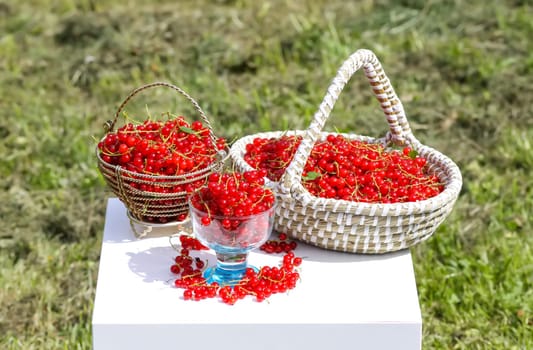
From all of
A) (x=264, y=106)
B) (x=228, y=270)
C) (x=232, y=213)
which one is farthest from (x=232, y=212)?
(x=264, y=106)

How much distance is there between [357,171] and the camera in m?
2.12

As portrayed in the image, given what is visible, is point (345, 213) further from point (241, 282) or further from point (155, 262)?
A: point (155, 262)

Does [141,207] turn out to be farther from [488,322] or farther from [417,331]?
[488,322]

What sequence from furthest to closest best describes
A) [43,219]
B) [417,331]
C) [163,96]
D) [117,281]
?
[163,96] → [43,219] → [117,281] → [417,331]

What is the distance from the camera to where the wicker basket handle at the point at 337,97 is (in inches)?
79.7

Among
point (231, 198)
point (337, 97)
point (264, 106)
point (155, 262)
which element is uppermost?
point (337, 97)

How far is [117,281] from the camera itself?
205 centimetres

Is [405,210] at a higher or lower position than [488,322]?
higher

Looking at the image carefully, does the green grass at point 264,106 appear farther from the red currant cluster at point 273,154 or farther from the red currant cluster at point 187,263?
the red currant cluster at point 273,154

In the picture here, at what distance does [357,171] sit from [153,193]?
49cm

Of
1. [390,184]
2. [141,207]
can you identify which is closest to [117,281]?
[141,207]

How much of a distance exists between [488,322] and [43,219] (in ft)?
5.38

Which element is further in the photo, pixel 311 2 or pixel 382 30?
pixel 311 2

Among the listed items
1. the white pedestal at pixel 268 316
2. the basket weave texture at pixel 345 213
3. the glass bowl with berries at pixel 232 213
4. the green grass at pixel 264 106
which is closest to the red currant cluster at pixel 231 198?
the glass bowl with berries at pixel 232 213
